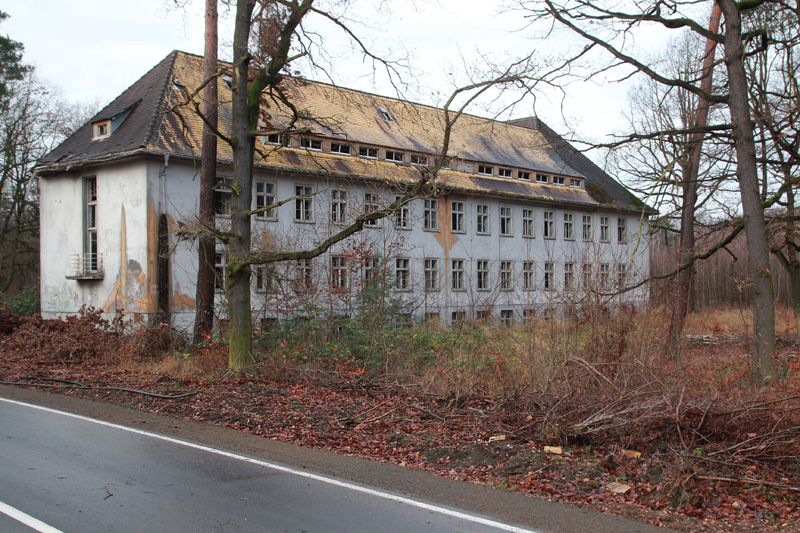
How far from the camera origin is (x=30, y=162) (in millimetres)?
38312

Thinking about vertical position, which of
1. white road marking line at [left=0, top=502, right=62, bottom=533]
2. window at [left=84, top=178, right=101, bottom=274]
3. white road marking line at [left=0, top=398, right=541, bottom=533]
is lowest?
white road marking line at [left=0, top=398, right=541, bottom=533]

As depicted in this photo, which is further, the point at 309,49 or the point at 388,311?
the point at 388,311

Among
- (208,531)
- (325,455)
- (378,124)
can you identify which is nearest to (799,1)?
(325,455)

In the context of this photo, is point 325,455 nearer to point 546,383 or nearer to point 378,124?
point 546,383

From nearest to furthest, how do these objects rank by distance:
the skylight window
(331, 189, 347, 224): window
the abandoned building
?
the abandoned building, (331, 189, 347, 224): window, the skylight window

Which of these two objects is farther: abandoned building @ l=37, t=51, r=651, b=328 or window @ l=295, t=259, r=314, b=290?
abandoned building @ l=37, t=51, r=651, b=328

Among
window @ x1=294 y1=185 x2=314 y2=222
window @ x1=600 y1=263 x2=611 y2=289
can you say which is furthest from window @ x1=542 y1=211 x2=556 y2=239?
window @ x1=600 y1=263 x2=611 y2=289

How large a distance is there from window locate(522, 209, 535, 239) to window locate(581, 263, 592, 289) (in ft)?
81.7

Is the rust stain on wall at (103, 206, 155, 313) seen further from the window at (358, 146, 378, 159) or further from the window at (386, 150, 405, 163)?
the window at (386, 150, 405, 163)

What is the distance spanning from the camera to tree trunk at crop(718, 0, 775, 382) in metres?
10.8

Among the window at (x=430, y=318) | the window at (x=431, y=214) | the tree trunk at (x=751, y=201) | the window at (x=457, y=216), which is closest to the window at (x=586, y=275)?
the tree trunk at (x=751, y=201)

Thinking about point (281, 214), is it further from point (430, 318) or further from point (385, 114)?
point (385, 114)

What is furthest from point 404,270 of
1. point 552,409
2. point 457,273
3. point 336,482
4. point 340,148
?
point 336,482

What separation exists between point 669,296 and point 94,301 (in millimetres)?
20611
